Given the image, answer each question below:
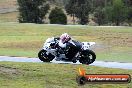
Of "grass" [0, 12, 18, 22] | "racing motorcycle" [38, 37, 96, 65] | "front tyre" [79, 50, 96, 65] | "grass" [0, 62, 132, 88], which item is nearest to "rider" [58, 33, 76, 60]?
"racing motorcycle" [38, 37, 96, 65]

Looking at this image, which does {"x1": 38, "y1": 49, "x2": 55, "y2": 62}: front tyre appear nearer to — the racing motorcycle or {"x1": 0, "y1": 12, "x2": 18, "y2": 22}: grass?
the racing motorcycle

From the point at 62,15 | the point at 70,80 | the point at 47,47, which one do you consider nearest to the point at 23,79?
the point at 70,80

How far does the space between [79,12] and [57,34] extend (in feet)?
107

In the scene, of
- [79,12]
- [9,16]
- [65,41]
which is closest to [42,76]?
[65,41]

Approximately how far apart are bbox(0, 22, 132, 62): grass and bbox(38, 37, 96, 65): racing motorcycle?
9073 millimetres

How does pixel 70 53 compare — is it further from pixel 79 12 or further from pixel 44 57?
pixel 79 12

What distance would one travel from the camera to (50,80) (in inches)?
567

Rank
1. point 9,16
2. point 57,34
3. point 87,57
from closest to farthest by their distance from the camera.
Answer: point 87,57 < point 57,34 < point 9,16

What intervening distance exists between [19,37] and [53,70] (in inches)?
828

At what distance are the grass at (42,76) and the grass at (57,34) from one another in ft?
40.6

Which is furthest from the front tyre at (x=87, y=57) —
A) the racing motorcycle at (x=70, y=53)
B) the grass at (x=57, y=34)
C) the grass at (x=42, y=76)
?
the grass at (x=57, y=34)

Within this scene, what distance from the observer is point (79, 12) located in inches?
2790

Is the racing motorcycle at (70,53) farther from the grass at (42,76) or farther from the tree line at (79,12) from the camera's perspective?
the tree line at (79,12)

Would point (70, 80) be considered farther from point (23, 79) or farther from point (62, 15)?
point (62, 15)
